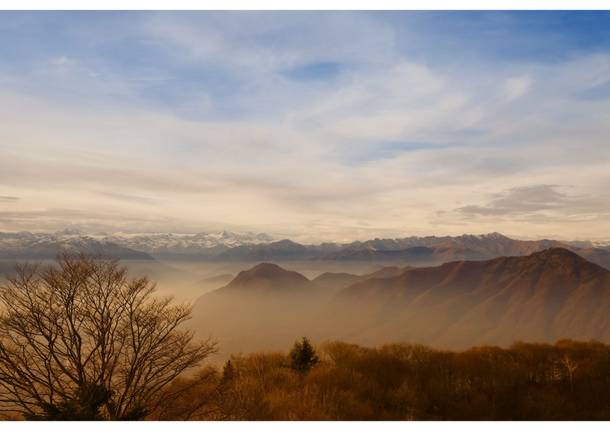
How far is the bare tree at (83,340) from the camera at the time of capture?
809 inches

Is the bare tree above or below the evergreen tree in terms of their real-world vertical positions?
above

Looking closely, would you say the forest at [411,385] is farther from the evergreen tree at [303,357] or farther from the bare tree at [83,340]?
the bare tree at [83,340]

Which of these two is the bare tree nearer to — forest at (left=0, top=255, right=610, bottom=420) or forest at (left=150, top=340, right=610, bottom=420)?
forest at (left=0, top=255, right=610, bottom=420)

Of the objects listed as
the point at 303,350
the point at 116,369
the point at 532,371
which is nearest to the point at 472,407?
the point at 532,371

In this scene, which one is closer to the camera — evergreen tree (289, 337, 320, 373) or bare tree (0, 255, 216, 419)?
bare tree (0, 255, 216, 419)

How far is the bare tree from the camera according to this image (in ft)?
67.4

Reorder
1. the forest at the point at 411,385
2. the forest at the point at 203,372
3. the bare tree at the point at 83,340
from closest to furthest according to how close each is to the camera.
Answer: the bare tree at the point at 83,340 < the forest at the point at 203,372 < the forest at the point at 411,385

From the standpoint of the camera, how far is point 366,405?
1302 inches

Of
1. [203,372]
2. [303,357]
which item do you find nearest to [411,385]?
[303,357]

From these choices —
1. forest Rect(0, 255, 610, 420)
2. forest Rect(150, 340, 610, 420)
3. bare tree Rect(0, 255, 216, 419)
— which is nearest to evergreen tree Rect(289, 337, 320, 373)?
forest Rect(0, 255, 610, 420)

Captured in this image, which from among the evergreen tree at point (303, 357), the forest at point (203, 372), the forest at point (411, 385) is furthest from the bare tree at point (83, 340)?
the evergreen tree at point (303, 357)

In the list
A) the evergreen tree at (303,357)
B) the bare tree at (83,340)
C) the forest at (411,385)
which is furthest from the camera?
the evergreen tree at (303,357)

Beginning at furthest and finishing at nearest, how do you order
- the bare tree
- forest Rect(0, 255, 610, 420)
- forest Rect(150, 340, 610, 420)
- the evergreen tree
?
1. the evergreen tree
2. forest Rect(150, 340, 610, 420)
3. forest Rect(0, 255, 610, 420)
4. the bare tree

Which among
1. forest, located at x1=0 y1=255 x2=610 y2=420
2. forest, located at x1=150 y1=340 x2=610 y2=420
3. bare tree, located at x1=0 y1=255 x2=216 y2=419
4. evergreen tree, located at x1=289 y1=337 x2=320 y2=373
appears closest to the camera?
bare tree, located at x1=0 y1=255 x2=216 y2=419
